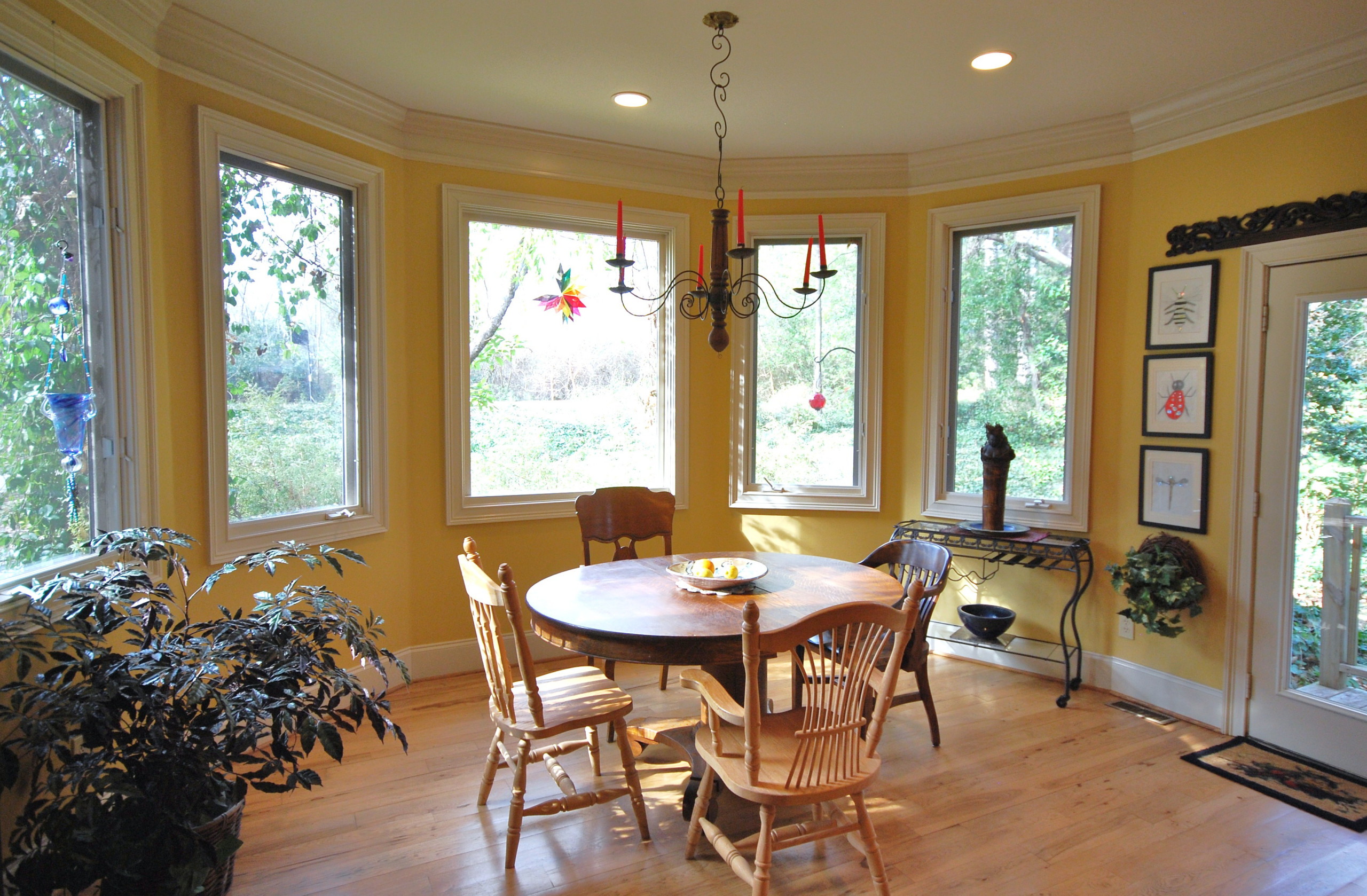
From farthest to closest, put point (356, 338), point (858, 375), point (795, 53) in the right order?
point (858, 375), point (356, 338), point (795, 53)

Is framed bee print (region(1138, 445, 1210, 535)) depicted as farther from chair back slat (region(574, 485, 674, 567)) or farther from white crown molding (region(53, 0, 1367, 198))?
chair back slat (region(574, 485, 674, 567))

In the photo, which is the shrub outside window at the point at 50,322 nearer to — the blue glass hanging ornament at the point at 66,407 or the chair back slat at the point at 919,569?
the blue glass hanging ornament at the point at 66,407

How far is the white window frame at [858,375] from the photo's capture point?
14.3ft

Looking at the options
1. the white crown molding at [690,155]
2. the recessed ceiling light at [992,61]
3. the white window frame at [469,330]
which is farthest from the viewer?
the white window frame at [469,330]

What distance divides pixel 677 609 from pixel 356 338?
2095 mm

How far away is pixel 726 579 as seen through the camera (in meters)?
2.62

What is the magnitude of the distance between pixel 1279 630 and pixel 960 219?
2.34 m

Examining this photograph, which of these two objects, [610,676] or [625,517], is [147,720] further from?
[625,517]

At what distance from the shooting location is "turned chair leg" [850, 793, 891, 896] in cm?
202

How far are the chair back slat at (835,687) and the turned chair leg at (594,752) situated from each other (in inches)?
32.9

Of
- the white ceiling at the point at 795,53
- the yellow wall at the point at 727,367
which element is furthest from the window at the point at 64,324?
the white ceiling at the point at 795,53

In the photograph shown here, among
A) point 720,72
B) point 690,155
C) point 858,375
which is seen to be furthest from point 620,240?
point 858,375

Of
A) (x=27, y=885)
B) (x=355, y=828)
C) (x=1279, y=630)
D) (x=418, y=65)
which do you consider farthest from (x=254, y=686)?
(x=1279, y=630)

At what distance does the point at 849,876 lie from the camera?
2.30 m
